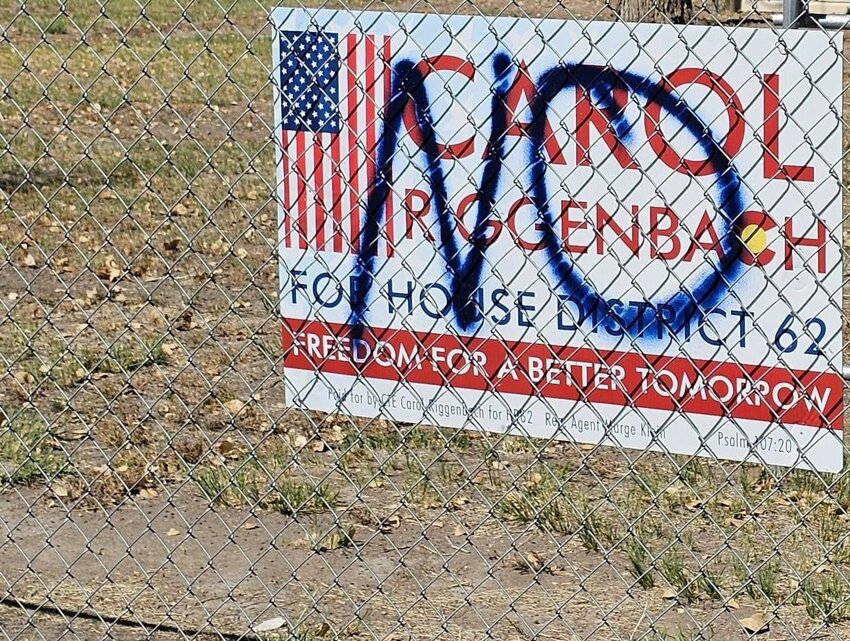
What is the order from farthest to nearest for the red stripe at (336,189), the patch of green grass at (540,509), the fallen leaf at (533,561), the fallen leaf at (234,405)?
the fallen leaf at (234,405) < the patch of green grass at (540,509) < the fallen leaf at (533,561) < the red stripe at (336,189)

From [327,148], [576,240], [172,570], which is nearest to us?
[576,240]

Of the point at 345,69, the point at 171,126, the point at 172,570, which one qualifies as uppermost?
the point at 345,69

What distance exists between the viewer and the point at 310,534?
4.93 meters

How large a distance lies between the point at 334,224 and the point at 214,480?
185 cm

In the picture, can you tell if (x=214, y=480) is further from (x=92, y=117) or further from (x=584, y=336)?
(x=92, y=117)

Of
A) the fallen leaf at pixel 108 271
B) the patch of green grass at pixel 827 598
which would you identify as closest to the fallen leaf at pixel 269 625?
the patch of green grass at pixel 827 598

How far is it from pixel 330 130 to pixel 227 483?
183cm

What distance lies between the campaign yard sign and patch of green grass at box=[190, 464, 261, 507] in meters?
1.40

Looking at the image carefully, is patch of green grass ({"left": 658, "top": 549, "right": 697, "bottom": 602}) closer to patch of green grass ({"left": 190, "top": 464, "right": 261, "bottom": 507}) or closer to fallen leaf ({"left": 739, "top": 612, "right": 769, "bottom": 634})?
fallen leaf ({"left": 739, "top": 612, "right": 769, "bottom": 634})

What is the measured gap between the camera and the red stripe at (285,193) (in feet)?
12.5

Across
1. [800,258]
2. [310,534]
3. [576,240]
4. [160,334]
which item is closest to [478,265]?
[576,240]

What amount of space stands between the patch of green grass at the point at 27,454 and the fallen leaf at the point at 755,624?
8.20 ft

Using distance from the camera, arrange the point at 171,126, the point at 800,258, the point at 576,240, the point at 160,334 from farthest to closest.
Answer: the point at 171,126 → the point at 160,334 → the point at 576,240 → the point at 800,258

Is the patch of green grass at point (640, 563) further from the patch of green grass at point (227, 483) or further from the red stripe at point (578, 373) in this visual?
the patch of green grass at point (227, 483)
